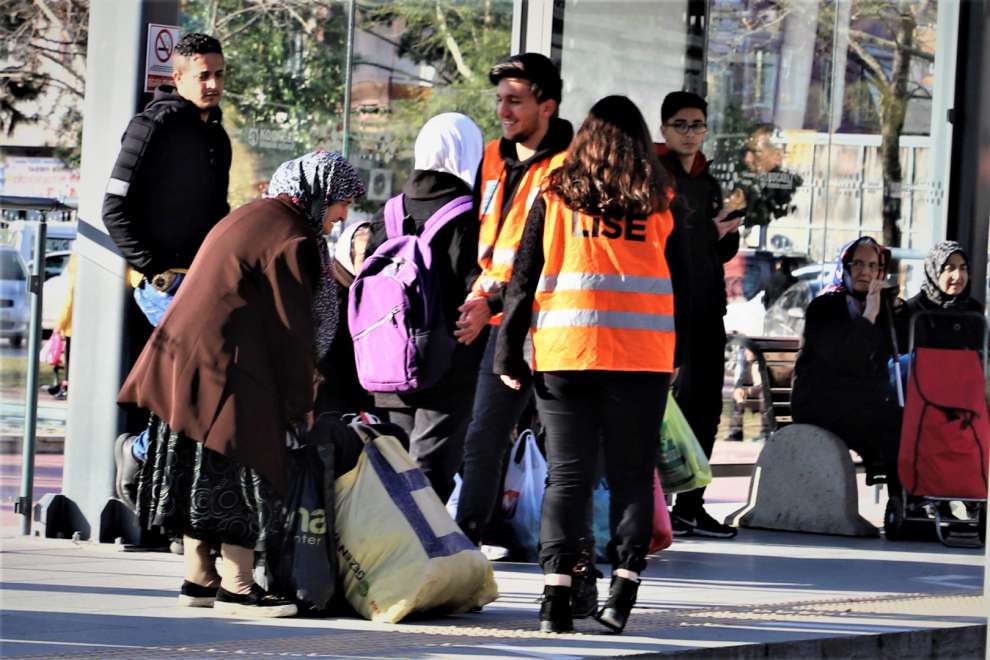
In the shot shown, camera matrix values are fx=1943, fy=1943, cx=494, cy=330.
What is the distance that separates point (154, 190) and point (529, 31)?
326cm

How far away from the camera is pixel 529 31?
10.1 m

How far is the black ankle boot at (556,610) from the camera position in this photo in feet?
20.6

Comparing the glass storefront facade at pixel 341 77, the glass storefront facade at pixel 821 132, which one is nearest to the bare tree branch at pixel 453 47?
the glass storefront facade at pixel 341 77

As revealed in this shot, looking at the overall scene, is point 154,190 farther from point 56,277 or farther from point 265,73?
point 265,73

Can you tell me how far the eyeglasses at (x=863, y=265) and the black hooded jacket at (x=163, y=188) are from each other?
11.8 feet

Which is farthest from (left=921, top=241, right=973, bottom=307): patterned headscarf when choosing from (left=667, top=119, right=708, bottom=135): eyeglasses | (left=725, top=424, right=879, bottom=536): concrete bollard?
(left=667, top=119, right=708, bottom=135): eyeglasses

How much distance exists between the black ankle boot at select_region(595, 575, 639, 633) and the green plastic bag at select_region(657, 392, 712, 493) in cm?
200

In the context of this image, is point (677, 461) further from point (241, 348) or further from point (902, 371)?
point (241, 348)

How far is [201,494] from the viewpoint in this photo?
624cm

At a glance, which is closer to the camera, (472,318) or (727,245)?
(472,318)

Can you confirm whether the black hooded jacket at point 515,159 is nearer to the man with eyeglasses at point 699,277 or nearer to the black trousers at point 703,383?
the man with eyeglasses at point 699,277

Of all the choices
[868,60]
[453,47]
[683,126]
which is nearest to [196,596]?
[683,126]

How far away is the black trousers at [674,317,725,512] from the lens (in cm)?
912

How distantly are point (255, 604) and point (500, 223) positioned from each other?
1.61 metres
